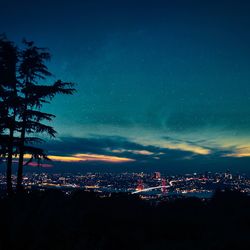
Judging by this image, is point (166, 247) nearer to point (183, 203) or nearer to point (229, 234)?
point (229, 234)

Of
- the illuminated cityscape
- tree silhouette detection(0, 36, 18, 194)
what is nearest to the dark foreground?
tree silhouette detection(0, 36, 18, 194)

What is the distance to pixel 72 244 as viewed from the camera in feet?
25.2

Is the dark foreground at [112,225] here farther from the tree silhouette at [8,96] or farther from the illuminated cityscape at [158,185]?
the illuminated cityscape at [158,185]

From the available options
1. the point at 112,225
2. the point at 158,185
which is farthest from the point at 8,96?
the point at 158,185

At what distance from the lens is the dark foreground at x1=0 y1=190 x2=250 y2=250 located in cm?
815

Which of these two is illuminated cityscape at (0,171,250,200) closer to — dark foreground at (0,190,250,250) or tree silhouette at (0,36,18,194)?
tree silhouette at (0,36,18,194)

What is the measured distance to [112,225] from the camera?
405 inches

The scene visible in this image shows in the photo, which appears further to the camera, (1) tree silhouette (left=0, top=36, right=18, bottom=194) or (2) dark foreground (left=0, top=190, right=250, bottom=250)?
(1) tree silhouette (left=0, top=36, right=18, bottom=194)

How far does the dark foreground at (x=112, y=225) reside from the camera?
815 centimetres

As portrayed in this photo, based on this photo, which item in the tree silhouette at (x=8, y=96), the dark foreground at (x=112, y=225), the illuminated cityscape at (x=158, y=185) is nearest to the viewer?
the dark foreground at (x=112, y=225)

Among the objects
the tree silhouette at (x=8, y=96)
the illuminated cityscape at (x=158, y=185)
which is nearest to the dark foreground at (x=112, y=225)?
the tree silhouette at (x=8, y=96)

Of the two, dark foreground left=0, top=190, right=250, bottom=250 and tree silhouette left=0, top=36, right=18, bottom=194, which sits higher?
tree silhouette left=0, top=36, right=18, bottom=194

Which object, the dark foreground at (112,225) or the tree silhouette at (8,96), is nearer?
the dark foreground at (112,225)

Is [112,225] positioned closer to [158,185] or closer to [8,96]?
[8,96]
